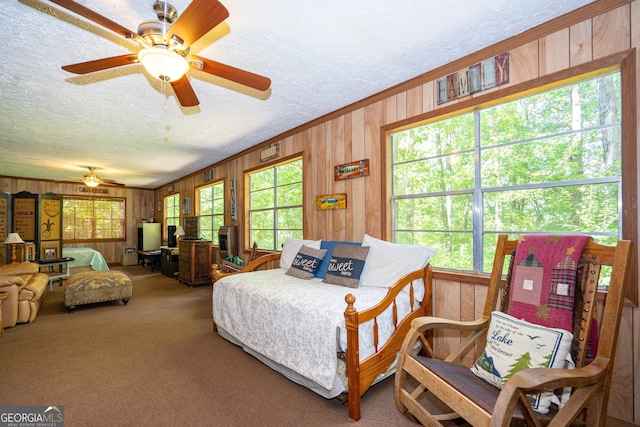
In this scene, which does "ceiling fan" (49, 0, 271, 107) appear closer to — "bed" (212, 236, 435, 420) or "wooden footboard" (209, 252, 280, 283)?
"bed" (212, 236, 435, 420)

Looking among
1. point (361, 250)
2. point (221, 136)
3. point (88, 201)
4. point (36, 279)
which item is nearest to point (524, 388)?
point (361, 250)

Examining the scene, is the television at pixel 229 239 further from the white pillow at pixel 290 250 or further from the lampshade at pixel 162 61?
the lampshade at pixel 162 61

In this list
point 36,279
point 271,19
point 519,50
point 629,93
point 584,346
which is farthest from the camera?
point 36,279

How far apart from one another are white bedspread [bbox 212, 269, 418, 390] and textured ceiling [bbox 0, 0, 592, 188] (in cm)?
189

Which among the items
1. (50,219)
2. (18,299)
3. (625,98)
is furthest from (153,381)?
(50,219)

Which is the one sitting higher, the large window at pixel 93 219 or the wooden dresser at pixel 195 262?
the large window at pixel 93 219

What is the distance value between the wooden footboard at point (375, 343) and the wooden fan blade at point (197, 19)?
164 cm

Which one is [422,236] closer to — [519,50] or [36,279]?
[519,50]

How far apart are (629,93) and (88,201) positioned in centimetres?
1120

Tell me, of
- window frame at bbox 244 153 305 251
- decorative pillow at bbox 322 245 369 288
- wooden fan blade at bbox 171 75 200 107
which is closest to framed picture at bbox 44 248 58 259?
window frame at bbox 244 153 305 251

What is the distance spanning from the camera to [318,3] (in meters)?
1.78

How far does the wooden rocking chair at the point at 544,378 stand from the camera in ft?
3.68

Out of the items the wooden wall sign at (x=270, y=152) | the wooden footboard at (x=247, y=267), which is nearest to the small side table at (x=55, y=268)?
the wooden footboard at (x=247, y=267)

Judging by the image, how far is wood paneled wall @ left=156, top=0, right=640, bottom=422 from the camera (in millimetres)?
1729
